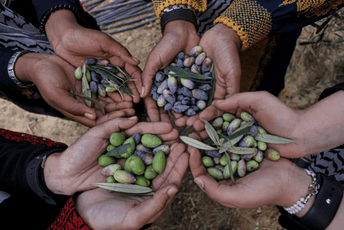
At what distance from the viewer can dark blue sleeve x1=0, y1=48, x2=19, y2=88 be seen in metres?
1.38

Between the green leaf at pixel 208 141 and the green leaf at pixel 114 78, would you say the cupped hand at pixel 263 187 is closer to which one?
the green leaf at pixel 208 141

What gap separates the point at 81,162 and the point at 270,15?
4.40ft

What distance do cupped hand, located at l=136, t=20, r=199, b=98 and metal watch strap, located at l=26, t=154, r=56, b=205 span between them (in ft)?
2.37

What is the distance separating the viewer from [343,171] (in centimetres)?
128

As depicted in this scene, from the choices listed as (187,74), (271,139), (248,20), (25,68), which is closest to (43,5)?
(25,68)

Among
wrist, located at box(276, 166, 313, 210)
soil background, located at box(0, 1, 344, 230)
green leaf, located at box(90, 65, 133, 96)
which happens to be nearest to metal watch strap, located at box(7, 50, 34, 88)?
green leaf, located at box(90, 65, 133, 96)

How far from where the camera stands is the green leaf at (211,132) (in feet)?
4.34

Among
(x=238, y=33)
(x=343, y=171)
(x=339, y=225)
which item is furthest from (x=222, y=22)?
(x=339, y=225)

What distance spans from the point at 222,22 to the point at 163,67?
1.56 ft

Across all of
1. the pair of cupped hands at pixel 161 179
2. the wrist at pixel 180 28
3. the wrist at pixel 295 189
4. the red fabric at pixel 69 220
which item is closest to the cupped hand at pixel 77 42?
the wrist at pixel 180 28

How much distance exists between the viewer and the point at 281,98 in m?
2.54

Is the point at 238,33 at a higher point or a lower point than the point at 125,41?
higher

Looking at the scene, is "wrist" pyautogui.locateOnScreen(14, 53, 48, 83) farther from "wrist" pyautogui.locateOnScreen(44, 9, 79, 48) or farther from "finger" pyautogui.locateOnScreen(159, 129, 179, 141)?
"finger" pyautogui.locateOnScreen(159, 129, 179, 141)

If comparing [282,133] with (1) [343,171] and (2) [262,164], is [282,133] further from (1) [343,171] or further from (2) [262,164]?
(1) [343,171]
